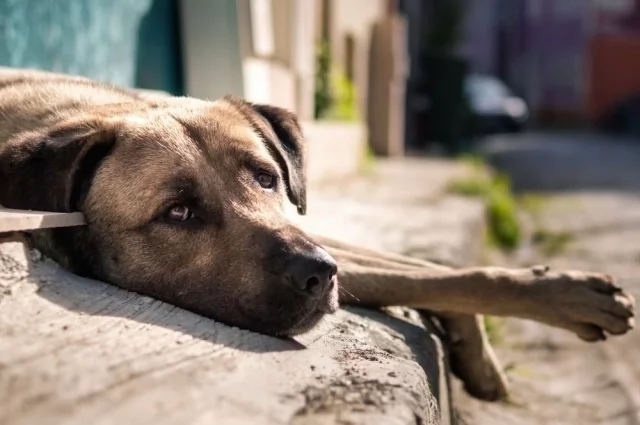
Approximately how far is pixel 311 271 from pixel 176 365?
0.57 m

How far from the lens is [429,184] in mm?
8367

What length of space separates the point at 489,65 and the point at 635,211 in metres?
26.0

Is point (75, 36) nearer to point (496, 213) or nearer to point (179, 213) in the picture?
point (179, 213)

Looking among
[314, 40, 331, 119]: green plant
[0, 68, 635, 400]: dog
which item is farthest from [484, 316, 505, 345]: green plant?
[314, 40, 331, 119]: green plant

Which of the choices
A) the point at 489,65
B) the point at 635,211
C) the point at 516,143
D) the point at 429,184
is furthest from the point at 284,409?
the point at 489,65

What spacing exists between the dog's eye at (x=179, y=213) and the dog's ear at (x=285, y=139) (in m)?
0.59

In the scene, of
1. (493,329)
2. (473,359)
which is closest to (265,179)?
(473,359)

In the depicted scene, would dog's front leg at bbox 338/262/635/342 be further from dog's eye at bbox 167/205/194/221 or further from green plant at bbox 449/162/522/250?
green plant at bbox 449/162/522/250

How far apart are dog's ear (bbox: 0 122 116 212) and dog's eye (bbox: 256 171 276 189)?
53cm

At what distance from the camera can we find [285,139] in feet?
10.9

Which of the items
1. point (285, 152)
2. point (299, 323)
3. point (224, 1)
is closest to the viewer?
→ point (299, 323)

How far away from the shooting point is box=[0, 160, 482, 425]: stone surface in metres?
1.67

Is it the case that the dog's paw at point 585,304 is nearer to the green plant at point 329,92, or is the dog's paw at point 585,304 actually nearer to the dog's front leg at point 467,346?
the dog's front leg at point 467,346

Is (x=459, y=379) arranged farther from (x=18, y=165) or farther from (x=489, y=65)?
(x=489, y=65)
